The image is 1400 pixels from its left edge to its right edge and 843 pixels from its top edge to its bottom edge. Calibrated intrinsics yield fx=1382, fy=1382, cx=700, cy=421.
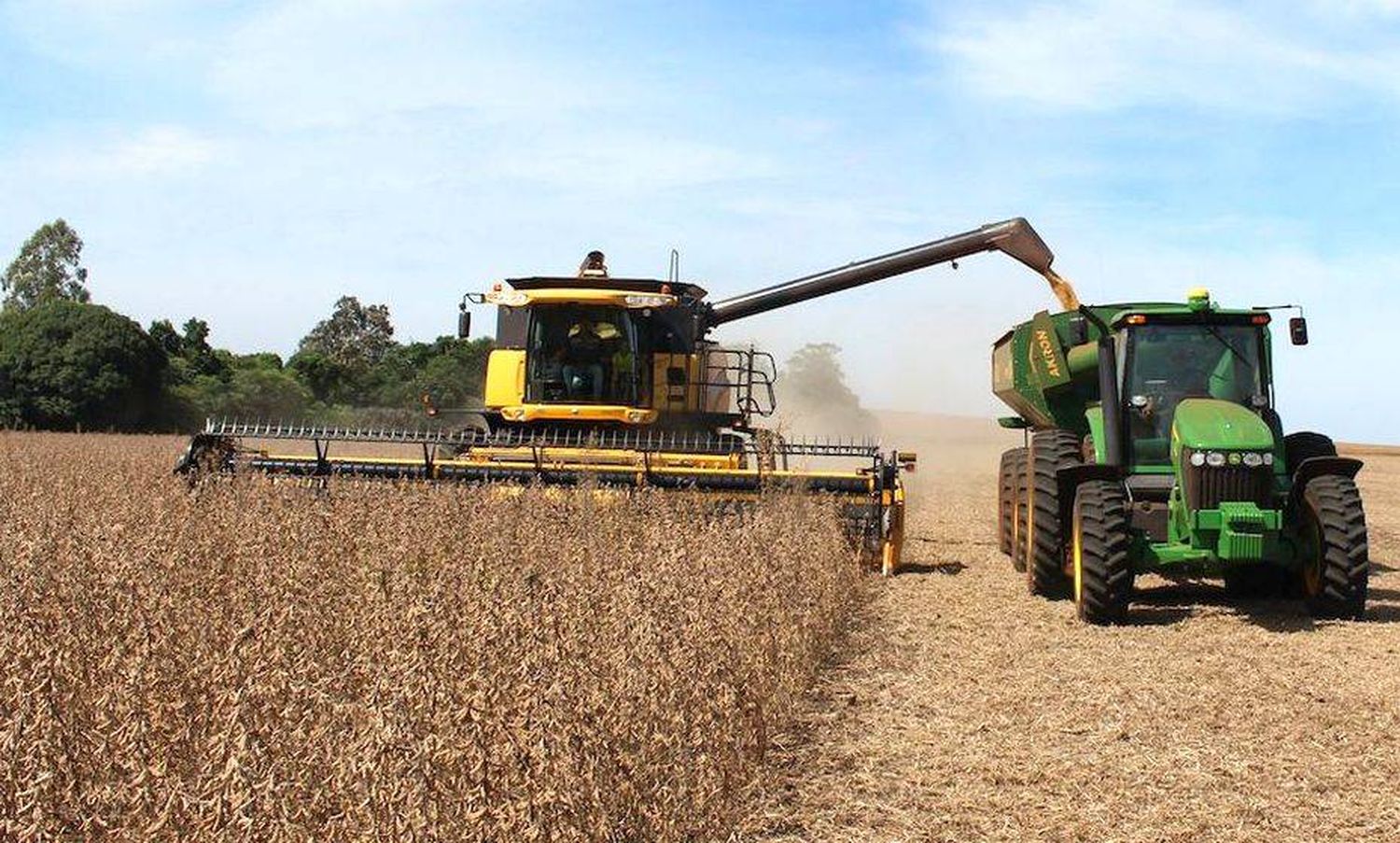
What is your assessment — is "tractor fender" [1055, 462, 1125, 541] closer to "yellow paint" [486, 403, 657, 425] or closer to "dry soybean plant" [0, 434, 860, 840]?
"dry soybean plant" [0, 434, 860, 840]

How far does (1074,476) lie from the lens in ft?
28.0

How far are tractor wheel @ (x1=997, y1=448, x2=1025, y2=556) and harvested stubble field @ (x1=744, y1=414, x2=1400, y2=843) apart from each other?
8.25 ft

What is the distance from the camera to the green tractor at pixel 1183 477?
7848mm

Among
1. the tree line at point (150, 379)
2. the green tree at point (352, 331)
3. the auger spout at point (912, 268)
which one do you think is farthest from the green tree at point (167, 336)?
the auger spout at point (912, 268)

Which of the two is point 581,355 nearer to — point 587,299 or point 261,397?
point 587,299

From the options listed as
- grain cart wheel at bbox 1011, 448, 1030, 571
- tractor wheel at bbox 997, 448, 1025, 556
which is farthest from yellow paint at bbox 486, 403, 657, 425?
tractor wheel at bbox 997, 448, 1025, 556

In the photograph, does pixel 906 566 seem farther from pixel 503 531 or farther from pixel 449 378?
pixel 449 378

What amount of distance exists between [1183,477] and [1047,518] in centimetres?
101

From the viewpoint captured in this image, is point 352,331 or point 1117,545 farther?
point 352,331

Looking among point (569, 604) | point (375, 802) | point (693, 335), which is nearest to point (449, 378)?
point (693, 335)

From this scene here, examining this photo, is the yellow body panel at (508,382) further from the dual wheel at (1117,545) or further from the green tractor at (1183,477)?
the dual wheel at (1117,545)

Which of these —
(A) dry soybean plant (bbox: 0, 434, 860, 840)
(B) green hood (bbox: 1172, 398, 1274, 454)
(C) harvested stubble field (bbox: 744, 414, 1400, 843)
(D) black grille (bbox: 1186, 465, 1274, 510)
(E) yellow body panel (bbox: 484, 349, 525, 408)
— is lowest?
(C) harvested stubble field (bbox: 744, 414, 1400, 843)

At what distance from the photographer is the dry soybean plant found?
115 inches

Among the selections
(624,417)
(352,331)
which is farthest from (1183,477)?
(352,331)
